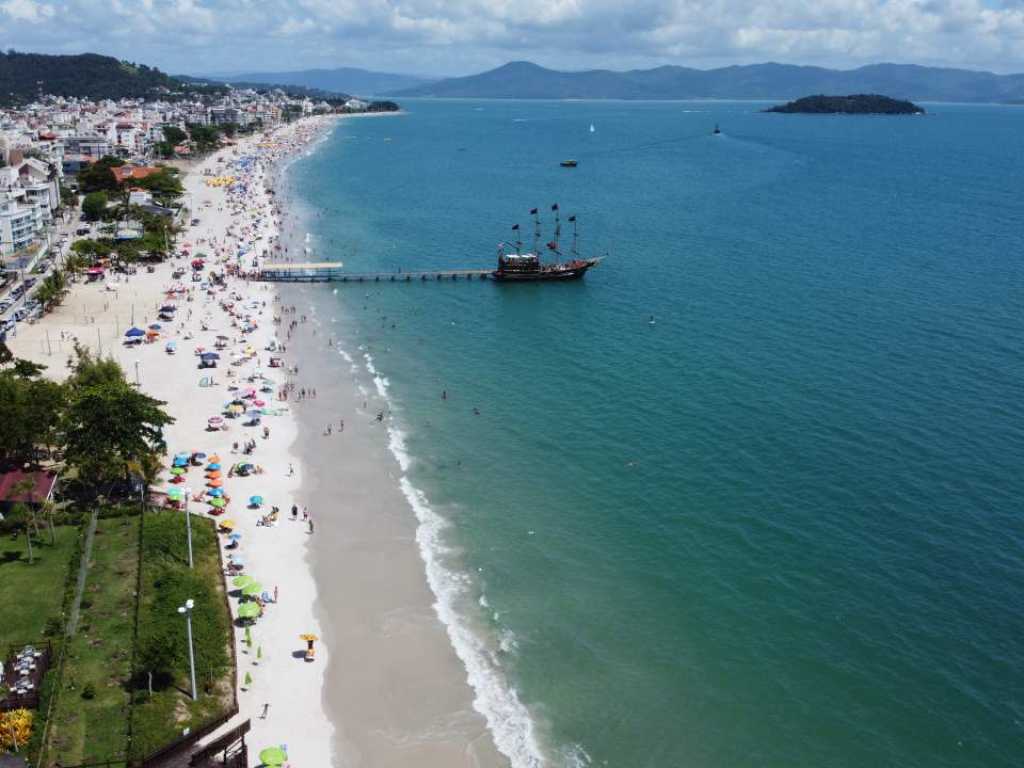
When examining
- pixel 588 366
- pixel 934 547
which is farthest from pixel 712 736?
pixel 588 366

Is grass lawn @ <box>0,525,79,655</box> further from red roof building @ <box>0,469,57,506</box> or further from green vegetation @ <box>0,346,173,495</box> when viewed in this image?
green vegetation @ <box>0,346,173,495</box>

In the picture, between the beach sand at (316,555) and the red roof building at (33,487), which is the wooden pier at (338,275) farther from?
the red roof building at (33,487)

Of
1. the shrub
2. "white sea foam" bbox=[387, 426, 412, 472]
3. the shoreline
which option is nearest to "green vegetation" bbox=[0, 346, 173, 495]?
the shoreline

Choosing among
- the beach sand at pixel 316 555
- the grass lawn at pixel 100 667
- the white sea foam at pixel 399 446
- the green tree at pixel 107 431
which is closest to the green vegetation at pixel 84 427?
the green tree at pixel 107 431

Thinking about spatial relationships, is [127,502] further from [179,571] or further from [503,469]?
[503,469]

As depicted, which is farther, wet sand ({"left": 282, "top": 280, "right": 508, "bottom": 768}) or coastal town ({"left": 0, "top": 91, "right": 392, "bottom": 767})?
wet sand ({"left": 282, "top": 280, "right": 508, "bottom": 768})
